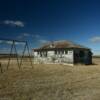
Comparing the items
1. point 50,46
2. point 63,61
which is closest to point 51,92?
point 63,61

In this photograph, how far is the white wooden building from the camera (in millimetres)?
29102

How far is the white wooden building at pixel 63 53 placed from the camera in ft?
95.5

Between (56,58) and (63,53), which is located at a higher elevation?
(63,53)

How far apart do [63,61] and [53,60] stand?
2.39 m

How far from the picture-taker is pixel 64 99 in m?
7.69

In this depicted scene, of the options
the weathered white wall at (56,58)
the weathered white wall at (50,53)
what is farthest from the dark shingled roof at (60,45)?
the weathered white wall at (56,58)

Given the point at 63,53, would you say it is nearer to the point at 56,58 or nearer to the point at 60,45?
the point at 56,58

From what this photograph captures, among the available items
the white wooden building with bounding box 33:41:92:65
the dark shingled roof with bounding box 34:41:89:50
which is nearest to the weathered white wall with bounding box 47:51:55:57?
the white wooden building with bounding box 33:41:92:65

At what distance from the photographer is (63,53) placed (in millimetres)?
30141

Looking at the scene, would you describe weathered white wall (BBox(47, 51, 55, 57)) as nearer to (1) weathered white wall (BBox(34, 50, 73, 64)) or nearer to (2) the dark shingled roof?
(1) weathered white wall (BBox(34, 50, 73, 64))

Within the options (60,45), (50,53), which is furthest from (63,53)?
(50,53)

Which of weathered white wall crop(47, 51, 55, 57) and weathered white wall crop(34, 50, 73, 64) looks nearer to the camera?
weathered white wall crop(34, 50, 73, 64)

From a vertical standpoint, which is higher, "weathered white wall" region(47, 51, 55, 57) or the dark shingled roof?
the dark shingled roof

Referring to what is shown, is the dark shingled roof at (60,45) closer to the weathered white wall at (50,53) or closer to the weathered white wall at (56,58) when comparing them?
the weathered white wall at (50,53)
